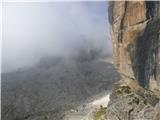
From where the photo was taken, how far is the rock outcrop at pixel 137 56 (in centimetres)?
7962

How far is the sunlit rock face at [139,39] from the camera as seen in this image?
79.1 metres

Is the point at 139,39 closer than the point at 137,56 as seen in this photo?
Yes

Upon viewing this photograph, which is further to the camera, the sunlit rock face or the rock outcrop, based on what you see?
the rock outcrop

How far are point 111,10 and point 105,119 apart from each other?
28.5 m

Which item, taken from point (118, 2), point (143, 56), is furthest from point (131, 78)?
point (118, 2)

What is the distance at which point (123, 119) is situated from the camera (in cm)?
9862

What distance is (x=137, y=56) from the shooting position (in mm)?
85938

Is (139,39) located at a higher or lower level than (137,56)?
higher

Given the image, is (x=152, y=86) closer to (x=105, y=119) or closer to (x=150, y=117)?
(x=150, y=117)

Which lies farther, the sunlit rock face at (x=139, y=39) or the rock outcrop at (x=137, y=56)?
the rock outcrop at (x=137, y=56)

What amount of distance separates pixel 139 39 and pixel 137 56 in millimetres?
4372

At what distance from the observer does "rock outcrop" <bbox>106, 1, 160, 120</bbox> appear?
79.6 meters

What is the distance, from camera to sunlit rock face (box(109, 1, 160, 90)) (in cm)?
7906

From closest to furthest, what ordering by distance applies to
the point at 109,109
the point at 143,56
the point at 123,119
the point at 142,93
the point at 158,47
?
1. the point at 158,47
2. the point at 143,56
3. the point at 142,93
4. the point at 123,119
5. the point at 109,109
